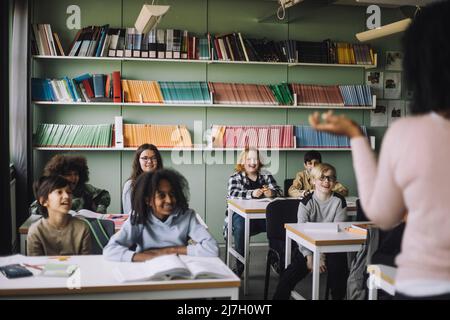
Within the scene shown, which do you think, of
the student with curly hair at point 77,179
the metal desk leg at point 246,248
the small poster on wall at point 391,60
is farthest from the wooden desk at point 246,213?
the small poster on wall at point 391,60

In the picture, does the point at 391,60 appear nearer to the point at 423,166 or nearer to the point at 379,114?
the point at 379,114

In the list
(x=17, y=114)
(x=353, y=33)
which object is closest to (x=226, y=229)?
(x=17, y=114)

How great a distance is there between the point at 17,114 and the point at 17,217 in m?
1.00

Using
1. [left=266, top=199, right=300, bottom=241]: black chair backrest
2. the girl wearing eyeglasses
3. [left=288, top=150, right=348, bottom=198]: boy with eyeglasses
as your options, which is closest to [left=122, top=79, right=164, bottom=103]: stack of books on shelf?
the girl wearing eyeglasses

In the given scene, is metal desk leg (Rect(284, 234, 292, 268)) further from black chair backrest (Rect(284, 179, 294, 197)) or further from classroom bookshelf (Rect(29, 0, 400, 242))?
classroom bookshelf (Rect(29, 0, 400, 242))

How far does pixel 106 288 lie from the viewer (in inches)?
93.0

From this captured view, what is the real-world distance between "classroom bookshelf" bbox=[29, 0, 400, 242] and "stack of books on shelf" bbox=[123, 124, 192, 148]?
0.09m

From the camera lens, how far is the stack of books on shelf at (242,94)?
21.4 ft

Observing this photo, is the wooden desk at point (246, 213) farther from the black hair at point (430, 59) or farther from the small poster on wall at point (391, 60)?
the black hair at point (430, 59)

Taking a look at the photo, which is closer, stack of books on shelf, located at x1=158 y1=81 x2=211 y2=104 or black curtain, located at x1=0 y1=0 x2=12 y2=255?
black curtain, located at x1=0 y1=0 x2=12 y2=255

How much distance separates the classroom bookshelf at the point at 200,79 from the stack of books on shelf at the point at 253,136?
0.39 feet

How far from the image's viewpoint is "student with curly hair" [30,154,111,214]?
4.51 meters

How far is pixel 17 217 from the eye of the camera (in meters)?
5.51
